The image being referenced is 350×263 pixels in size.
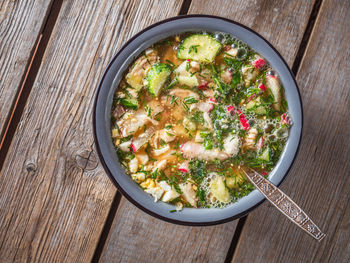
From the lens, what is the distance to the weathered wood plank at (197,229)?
4.73ft

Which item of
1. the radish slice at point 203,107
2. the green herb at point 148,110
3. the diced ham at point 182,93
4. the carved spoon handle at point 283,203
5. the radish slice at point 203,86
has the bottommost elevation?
the carved spoon handle at point 283,203

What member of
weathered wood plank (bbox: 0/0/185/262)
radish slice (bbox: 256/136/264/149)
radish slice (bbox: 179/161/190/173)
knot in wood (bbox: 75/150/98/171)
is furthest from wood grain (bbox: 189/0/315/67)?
knot in wood (bbox: 75/150/98/171)

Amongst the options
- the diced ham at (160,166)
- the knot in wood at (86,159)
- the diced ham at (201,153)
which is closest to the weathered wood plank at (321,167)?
the diced ham at (201,153)

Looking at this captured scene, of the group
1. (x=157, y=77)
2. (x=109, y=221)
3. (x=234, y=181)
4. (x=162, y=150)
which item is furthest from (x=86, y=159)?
(x=234, y=181)

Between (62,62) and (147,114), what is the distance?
0.48 m

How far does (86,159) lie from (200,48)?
662 mm

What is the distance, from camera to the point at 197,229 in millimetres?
1452

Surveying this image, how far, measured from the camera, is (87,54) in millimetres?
1453

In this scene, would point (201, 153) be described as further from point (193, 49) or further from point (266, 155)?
point (193, 49)

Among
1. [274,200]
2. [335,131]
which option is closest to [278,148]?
[274,200]

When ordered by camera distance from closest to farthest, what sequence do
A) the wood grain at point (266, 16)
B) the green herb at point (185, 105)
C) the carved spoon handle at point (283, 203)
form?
the carved spoon handle at point (283, 203), the green herb at point (185, 105), the wood grain at point (266, 16)

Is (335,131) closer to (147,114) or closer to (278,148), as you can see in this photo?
(278,148)

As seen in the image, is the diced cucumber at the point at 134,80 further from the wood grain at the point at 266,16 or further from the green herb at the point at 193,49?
the wood grain at the point at 266,16

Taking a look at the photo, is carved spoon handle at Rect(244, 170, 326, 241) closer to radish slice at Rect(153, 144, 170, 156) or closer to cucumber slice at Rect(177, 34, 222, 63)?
radish slice at Rect(153, 144, 170, 156)
